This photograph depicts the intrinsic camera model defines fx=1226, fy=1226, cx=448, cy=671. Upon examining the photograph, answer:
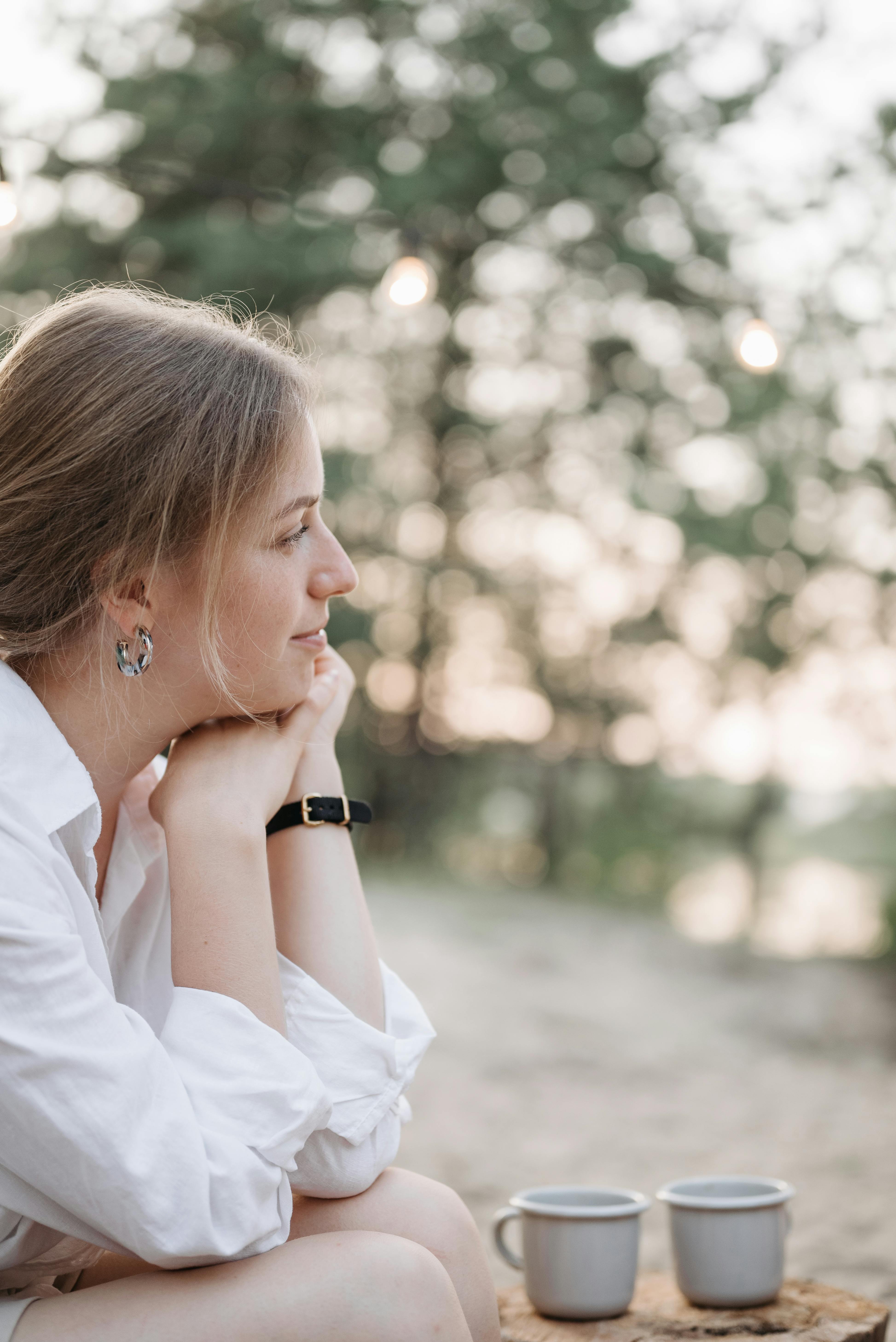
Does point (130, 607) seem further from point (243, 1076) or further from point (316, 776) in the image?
point (243, 1076)

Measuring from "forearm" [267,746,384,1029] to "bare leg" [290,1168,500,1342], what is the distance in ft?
0.55

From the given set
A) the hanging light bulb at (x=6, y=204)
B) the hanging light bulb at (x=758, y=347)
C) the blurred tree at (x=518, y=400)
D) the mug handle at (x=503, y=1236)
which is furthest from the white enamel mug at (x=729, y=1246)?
the blurred tree at (x=518, y=400)

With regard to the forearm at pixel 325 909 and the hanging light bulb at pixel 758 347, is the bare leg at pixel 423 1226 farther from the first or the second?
the hanging light bulb at pixel 758 347

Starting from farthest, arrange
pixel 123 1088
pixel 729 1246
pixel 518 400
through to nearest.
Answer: pixel 518 400
pixel 729 1246
pixel 123 1088

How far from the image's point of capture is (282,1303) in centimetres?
96

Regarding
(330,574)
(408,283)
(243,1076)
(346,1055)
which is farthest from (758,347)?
(243,1076)

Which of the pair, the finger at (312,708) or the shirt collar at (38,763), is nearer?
the shirt collar at (38,763)

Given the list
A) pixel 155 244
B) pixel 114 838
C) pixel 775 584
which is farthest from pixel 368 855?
pixel 114 838

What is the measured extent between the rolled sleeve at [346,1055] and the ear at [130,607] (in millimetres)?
372

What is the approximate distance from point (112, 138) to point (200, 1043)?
919 cm

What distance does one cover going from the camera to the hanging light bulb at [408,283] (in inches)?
101

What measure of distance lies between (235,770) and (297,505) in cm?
27

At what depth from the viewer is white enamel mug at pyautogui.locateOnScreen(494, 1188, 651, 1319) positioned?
4.83ft

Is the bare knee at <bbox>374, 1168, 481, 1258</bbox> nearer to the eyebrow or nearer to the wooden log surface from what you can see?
the wooden log surface
